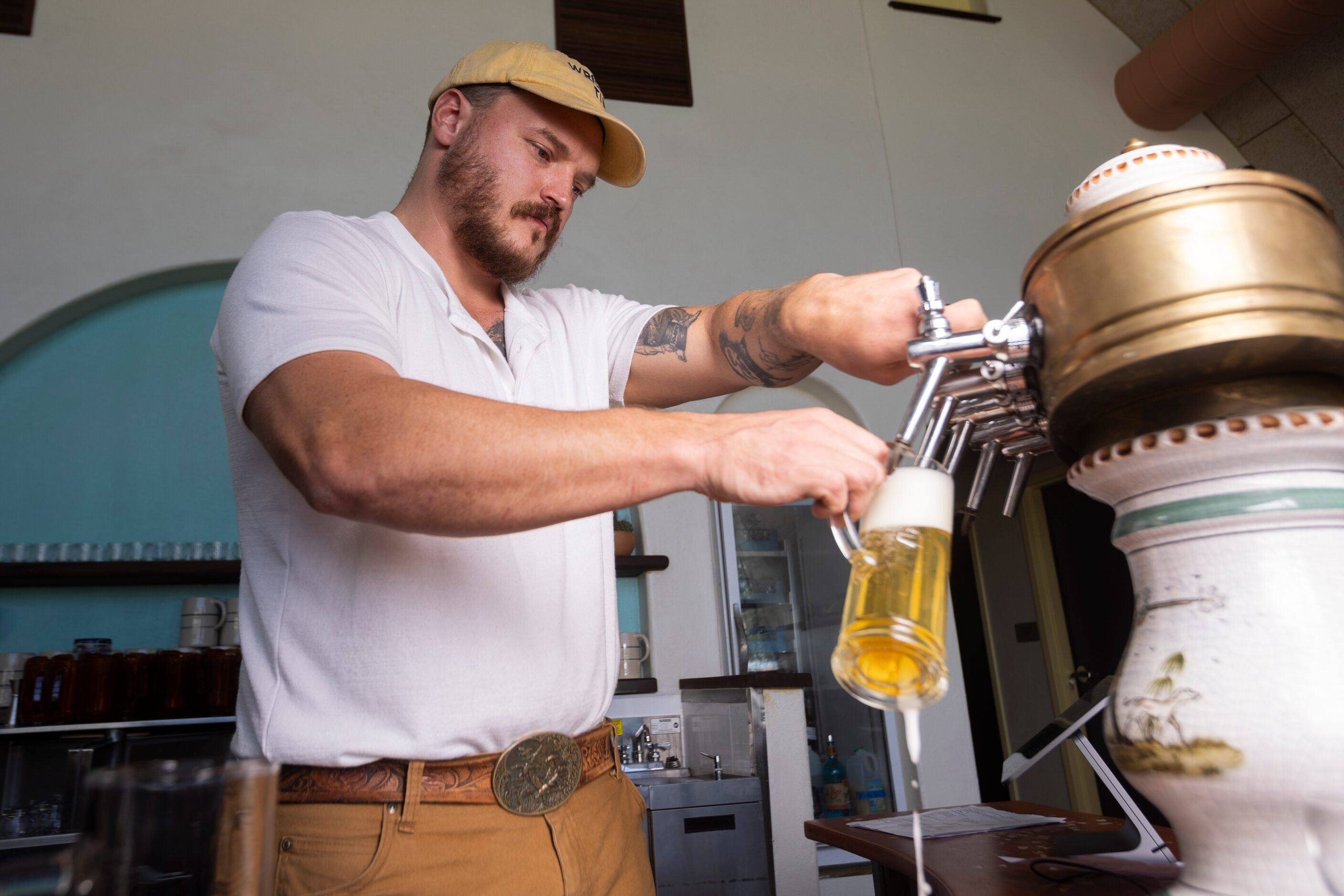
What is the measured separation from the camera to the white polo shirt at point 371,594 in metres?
0.82

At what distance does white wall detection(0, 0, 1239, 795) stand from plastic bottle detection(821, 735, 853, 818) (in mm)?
363

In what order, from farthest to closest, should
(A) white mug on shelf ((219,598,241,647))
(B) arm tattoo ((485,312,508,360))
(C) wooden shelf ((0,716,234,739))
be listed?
(A) white mug on shelf ((219,598,241,647)) < (C) wooden shelf ((0,716,234,739)) < (B) arm tattoo ((485,312,508,360))

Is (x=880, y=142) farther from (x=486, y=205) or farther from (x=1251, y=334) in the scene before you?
(x=1251, y=334)

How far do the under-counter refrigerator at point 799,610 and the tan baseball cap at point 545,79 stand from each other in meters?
2.12

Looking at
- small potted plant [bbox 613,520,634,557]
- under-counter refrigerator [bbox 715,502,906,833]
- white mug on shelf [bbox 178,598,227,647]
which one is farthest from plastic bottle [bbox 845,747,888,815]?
white mug on shelf [bbox 178,598,227,647]

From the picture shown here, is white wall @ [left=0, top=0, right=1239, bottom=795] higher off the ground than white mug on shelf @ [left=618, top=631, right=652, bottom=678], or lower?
higher

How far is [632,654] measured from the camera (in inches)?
119

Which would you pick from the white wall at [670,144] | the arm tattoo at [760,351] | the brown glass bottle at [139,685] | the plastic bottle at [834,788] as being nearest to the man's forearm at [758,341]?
the arm tattoo at [760,351]

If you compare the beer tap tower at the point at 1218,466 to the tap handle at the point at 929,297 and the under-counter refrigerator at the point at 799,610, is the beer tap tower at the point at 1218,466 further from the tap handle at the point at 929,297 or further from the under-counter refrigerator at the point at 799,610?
the under-counter refrigerator at the point at 799,610

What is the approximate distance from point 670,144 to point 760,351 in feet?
9.20

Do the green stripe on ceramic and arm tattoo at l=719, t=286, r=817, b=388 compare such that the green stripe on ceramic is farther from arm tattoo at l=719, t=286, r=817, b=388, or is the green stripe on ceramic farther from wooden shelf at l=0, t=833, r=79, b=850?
wooden shelf at l=0, t=833, r=79, b=850

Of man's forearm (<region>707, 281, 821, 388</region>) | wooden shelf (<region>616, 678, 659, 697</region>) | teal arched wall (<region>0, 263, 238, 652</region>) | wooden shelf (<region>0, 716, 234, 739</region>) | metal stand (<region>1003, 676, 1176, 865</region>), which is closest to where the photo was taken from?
metal stand (<region>1003, 676, 1176, 865</region>)

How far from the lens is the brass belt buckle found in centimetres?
88

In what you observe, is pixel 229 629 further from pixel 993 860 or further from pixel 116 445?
pixel 993 860
